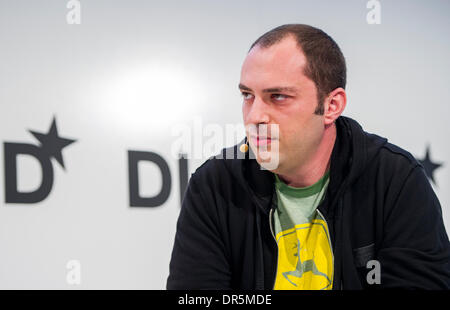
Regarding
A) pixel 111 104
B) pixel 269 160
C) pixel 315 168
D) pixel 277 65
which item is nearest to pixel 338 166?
pixel 315 168

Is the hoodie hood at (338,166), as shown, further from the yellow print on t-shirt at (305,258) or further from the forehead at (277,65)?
the forehead at (277,65)

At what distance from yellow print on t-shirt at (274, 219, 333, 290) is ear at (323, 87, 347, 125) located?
25 cm

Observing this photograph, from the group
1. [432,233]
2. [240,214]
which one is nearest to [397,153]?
[432,233]

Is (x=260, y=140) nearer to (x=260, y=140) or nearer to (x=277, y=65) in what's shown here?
(x=260, y=140)

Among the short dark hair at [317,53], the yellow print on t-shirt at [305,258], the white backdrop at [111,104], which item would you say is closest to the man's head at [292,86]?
the short dark hair at [317,53]

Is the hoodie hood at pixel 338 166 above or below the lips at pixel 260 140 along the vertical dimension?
below

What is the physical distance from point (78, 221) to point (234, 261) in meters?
0.98

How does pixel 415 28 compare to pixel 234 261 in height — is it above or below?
above

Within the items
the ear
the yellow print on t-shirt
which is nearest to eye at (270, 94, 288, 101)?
the ear

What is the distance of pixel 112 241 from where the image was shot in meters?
1.94

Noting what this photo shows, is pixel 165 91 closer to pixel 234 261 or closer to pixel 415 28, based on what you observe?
pixel 234 261

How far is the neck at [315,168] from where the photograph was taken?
1.15 meters

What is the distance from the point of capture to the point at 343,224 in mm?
1084

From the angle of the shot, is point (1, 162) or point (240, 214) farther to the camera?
point (1, 162)
